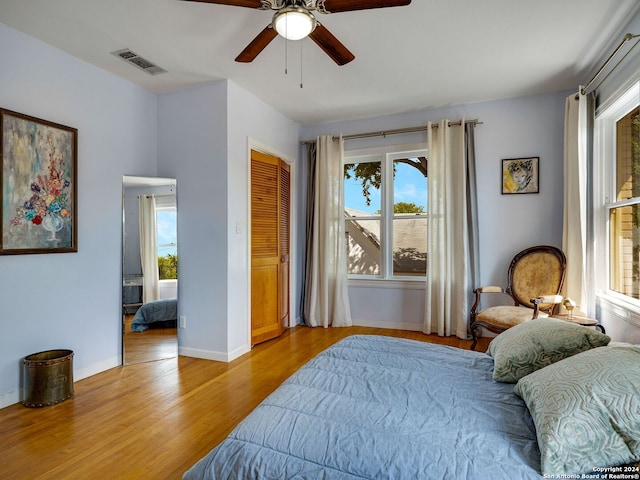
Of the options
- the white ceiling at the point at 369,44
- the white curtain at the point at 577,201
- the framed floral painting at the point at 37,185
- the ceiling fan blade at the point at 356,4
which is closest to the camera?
the ceiling fan blade at the point at 356,4

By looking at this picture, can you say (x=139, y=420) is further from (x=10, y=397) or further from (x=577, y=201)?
(x=577, y=201)

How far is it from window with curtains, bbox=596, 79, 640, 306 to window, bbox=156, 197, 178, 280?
12.7ft

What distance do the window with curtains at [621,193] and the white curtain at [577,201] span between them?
114 millimetres

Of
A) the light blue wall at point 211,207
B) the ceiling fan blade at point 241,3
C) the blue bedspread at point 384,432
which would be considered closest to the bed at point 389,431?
the blue bedspread at point 384,432

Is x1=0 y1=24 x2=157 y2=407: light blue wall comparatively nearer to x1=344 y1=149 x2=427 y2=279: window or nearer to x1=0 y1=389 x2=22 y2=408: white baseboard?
x1=0 y1=389 x2=22 y2=408: white baseboard

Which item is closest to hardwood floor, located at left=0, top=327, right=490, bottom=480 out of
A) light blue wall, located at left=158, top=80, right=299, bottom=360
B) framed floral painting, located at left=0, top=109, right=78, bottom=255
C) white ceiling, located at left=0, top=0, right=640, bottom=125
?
light blue wall, located at left=158, top=80, right=299, bottom=360

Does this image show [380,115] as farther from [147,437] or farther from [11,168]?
[147,437]

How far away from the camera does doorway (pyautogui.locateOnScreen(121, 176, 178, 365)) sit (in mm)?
3348

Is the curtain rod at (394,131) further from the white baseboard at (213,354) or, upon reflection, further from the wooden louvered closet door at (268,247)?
the white baseboard at (213,354)

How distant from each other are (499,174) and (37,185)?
444 centimetres

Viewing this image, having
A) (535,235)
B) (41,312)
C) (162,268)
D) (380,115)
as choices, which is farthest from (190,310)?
(535,235)

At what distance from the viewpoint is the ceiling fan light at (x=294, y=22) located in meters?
1.84

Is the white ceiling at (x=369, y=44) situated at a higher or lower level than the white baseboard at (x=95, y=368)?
higher

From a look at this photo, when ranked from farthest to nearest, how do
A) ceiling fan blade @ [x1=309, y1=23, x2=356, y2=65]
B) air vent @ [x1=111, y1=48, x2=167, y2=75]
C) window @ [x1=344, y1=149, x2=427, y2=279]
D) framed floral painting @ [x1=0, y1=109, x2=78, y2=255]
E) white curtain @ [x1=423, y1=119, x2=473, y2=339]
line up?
window @ [x1=344, y1=149, x2=427, y2=279] < white curtain @ [x1=423, y1=119, x2=473, y2=339] < air vent @ [x1=111, y1=48, x2=167, y2=75] < framed floral painting @ [x1=0, y1=109, x2=78, y2=255] < ceiling fan blade @ [x1=309, y1=23, x2=356, y2=65]
